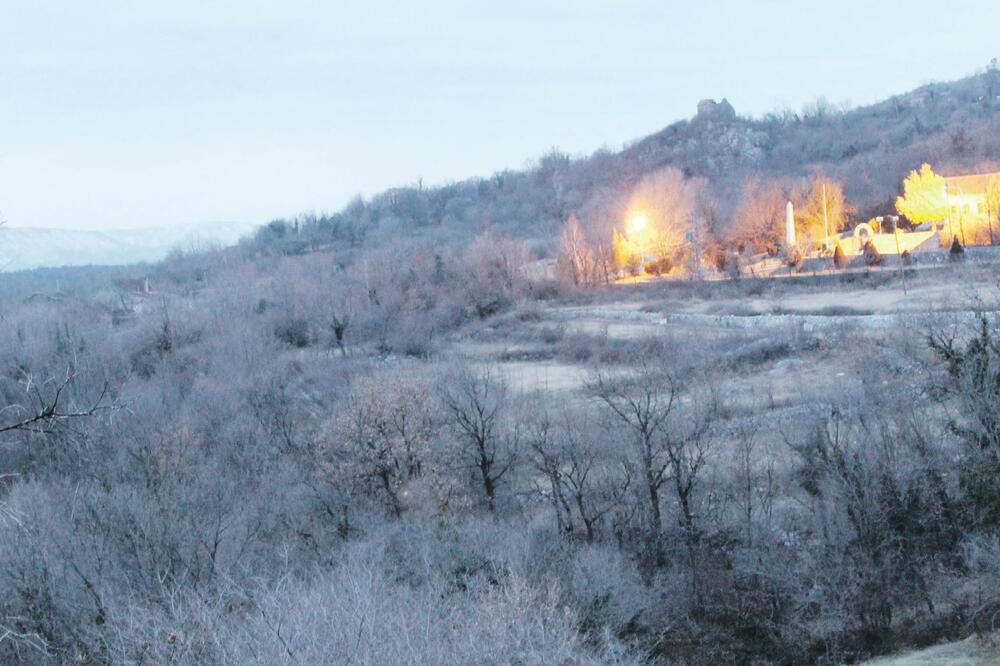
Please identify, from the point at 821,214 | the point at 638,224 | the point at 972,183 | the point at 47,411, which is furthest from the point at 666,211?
the point at 47,411

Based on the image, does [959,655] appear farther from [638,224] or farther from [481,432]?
[638,224]

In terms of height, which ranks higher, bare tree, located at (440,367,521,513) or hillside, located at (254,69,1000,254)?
hillside, located at (254,69,1000,254)

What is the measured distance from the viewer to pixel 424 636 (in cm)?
843

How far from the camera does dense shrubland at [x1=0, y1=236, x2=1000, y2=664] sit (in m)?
10.1

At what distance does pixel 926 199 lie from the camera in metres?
45.8

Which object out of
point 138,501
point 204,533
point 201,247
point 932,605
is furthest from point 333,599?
point 201,247

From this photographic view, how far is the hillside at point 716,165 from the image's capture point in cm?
6588

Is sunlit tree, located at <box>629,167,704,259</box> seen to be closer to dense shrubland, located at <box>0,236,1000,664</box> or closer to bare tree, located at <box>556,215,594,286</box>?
bare tree, located at <box>556,215,594,286</box>

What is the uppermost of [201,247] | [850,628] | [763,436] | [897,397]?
[201,247]

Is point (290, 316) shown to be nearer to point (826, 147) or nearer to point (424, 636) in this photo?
point (424, 636)

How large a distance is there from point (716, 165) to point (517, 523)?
77.1 meters

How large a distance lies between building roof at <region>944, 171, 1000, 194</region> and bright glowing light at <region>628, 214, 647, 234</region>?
1858 centimetres

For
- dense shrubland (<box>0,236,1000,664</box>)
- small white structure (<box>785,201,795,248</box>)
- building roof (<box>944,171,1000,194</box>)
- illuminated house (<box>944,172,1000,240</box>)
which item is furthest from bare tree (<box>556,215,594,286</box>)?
dense shrubland (<box>0,236,1000,664</box>)

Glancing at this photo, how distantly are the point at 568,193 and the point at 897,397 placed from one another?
84.8 meters
